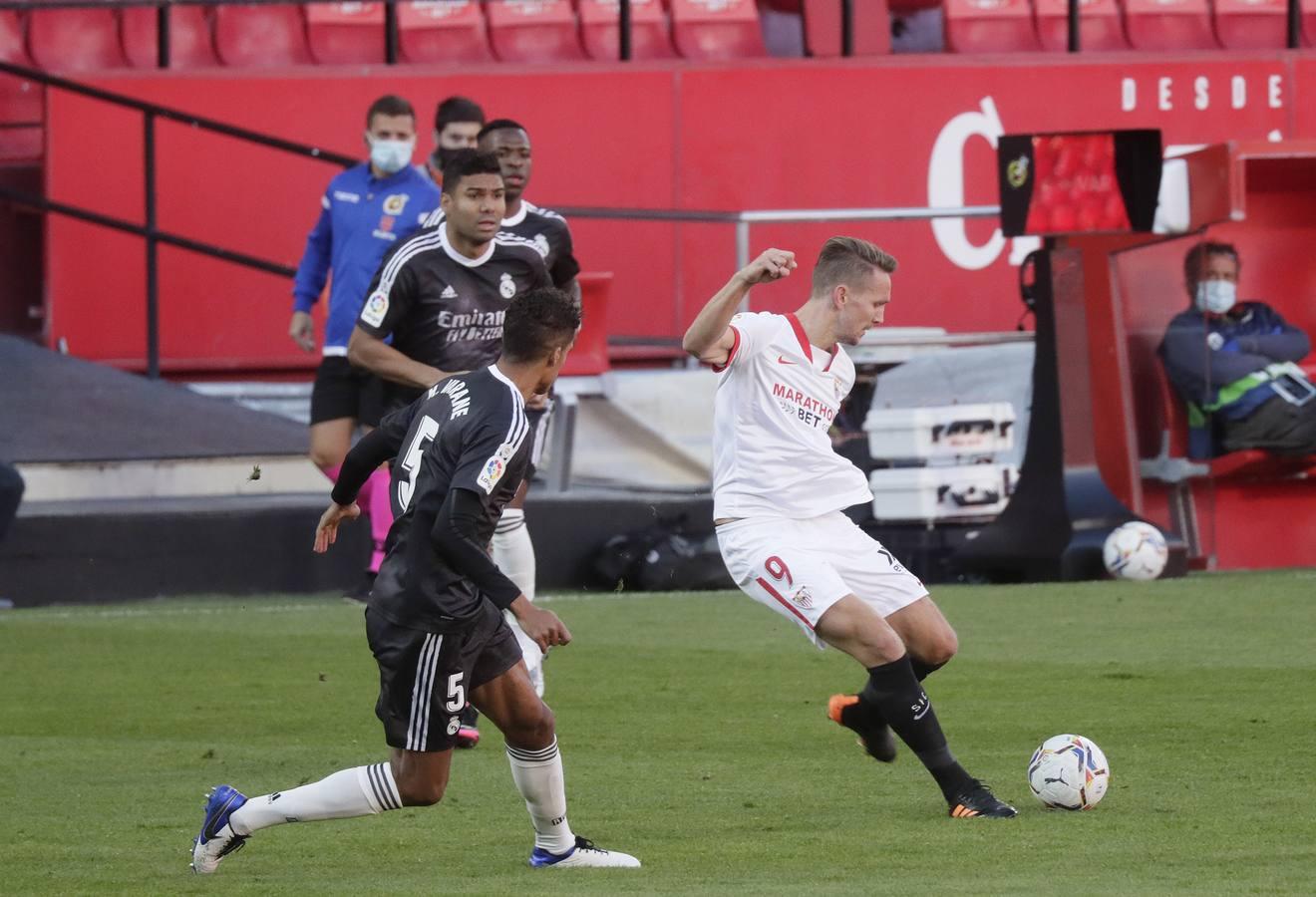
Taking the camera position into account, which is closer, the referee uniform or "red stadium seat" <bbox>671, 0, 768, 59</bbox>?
the referee uniform

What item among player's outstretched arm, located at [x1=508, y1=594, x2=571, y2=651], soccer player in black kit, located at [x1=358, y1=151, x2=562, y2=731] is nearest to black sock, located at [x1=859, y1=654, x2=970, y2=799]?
player's outstretched arm, located at [x1=508, y1=594, x2=571, y2=651]

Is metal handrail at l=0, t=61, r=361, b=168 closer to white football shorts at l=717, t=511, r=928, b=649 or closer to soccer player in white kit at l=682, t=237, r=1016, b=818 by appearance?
soccer player in white kit at l=682, t=237, r=1016, b=818

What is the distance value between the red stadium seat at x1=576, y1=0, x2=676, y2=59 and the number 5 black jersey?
1124cm

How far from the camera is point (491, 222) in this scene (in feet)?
24.4

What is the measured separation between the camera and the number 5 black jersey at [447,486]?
16.9 ft

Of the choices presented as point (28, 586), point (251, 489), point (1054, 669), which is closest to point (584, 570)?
point (251, 489)

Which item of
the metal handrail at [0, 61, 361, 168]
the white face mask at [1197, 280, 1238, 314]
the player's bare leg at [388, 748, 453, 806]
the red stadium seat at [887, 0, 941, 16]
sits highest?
the red stadium seat at [887, 0, 941, 16]

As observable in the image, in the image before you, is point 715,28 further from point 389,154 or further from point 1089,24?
point 389,154

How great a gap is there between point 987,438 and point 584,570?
2390 mm

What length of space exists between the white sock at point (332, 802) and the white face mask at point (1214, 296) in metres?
8.51

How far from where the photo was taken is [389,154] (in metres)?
10.7

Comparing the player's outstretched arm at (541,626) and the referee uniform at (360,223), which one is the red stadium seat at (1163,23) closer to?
the referee uniform at (360,223)

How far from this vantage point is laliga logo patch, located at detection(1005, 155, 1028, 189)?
12.0m

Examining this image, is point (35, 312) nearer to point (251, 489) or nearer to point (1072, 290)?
point (251, 489)
